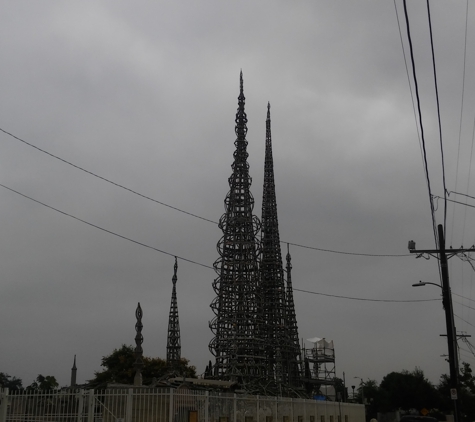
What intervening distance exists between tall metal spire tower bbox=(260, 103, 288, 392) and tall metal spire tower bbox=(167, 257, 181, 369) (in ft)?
27.1

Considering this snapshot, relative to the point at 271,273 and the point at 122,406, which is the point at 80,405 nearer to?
the point at 122,406

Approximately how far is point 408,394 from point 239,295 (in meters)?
34.9

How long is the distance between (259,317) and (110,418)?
114 feet

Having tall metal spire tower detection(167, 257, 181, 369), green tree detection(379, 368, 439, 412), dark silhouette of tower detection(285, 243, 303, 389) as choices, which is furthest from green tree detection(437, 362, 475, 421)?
tall metal spire tower detection(167, 257, 181, 369)

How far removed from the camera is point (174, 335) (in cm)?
5722

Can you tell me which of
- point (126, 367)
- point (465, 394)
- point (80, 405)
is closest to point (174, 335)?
point (126, 367)

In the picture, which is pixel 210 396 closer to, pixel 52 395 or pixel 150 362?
pixel 52 395

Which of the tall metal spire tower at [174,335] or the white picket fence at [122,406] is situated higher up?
the tall metal spire tower at [174,335]

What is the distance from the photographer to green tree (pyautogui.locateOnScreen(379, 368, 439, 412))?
7300cm

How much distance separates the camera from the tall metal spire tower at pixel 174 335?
56688mm

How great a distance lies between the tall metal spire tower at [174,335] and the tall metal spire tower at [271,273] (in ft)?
27.1

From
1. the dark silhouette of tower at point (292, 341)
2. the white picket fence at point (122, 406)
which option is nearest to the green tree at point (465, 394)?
the dark silhouette of tower at point (292, 341)

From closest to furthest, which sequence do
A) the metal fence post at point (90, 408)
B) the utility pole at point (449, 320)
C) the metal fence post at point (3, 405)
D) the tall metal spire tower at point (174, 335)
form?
the metal fence post at point (90, 408) < the metal fence post at point (3, 405) < the utility pole at point (449, 320) < the tall metal spire tower at point (174, 335)

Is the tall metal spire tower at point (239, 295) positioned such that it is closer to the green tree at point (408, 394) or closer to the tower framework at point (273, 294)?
the tower framework at point (273, 294)
